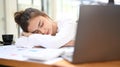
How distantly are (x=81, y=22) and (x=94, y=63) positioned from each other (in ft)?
0.48

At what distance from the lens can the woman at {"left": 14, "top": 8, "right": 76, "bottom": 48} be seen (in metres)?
1.03

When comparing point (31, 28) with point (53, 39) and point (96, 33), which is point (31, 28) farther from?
point (96, 33)

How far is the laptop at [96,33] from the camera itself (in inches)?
23.9

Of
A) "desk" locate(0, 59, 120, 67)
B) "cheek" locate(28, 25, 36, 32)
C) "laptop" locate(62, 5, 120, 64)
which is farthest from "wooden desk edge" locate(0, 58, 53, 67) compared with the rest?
"cheek" locate(28, 25, 36, 32)

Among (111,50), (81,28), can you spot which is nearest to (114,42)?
(111,50)

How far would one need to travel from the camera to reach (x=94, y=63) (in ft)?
2.11

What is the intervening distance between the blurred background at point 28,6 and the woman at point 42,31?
253mm

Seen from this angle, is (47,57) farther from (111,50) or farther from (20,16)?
(20,16)

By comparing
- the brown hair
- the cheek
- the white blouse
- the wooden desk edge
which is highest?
the brown hair

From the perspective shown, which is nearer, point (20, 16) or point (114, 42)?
point (114, 42)

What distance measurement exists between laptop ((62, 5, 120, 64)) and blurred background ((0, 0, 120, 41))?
791 millimetres

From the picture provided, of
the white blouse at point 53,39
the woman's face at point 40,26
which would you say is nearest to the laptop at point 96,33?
the white blouse at point 53,39

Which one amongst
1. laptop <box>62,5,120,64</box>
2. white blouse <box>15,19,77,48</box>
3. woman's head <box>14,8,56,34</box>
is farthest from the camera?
woman's head <box>14,8,56,34</box>

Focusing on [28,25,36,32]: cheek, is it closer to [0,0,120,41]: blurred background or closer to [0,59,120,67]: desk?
[0,0,120,41]: blurred background
